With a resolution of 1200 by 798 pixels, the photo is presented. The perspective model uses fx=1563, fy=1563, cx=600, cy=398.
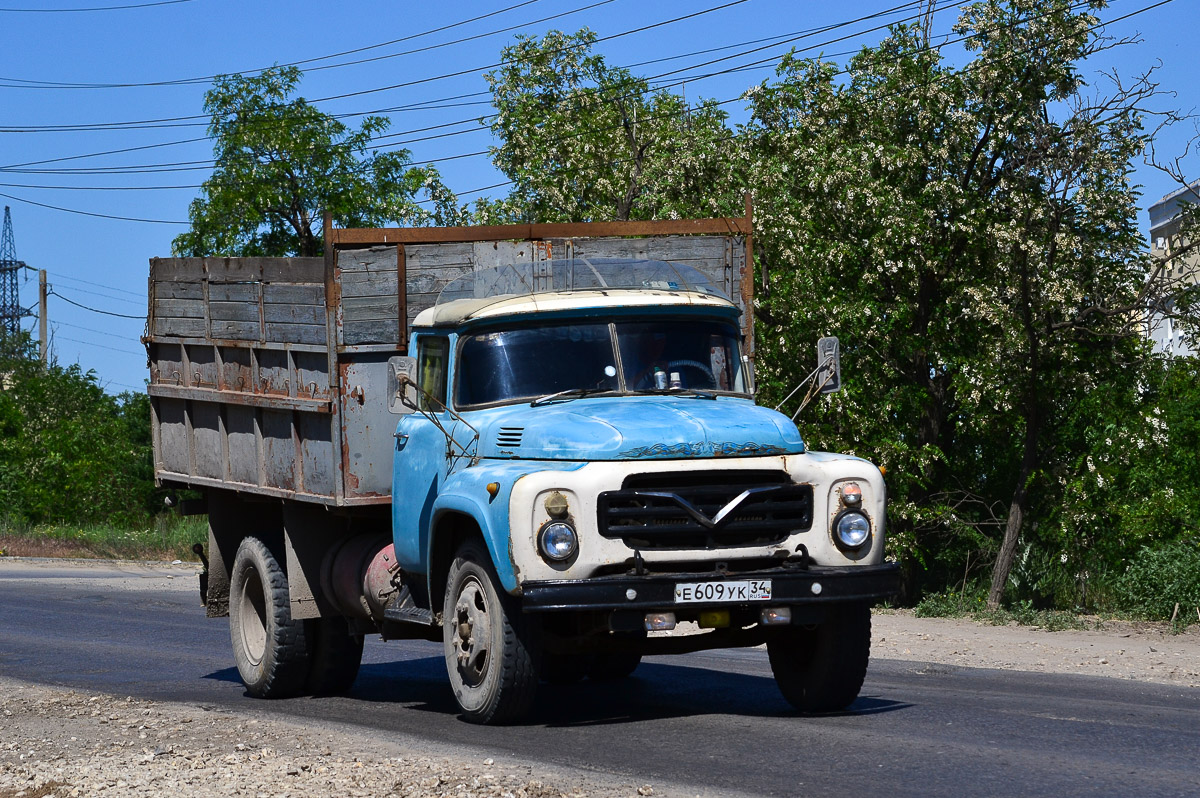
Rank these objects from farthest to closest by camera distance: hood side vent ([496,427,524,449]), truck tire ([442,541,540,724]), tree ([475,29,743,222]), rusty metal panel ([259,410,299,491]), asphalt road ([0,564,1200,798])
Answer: tree ([475,29,743,222]), rusty metal panel ([259,410,299,491]), hood side vent ([496,427,524,449]), truck tire ([442,541,540,724]), asphalt road ([0,564,1200,798])

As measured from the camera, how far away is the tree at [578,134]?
106 feet

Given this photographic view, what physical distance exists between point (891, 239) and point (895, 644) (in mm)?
7911

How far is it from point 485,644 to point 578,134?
2902 centimetres

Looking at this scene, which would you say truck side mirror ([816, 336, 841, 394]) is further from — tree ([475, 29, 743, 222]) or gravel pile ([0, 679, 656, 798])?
tree ([475, 29, 743, 222])

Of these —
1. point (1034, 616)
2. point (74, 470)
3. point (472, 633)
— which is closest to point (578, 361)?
point (472, 633)

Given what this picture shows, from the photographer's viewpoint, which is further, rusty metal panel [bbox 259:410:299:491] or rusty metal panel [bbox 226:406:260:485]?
rusty metal panel [bbox 226:406:260:485]

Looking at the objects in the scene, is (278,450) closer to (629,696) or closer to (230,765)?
(629,696)

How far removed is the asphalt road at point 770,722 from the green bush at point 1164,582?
572 cm

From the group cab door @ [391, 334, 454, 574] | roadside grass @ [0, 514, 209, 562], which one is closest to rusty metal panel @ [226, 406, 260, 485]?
cab door @ [391, 334, 454, 574]

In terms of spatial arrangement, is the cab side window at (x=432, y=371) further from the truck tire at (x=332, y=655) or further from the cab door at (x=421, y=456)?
the truck tire at (x=332, y=655)

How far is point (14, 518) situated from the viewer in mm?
40906

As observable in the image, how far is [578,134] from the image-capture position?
36281mm

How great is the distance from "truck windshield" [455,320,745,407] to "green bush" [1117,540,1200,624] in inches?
380

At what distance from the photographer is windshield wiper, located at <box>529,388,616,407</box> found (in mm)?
8797
